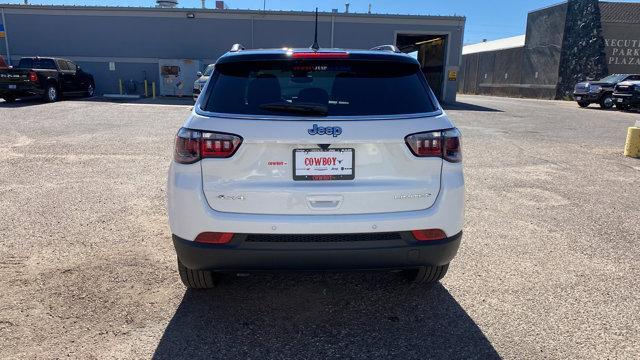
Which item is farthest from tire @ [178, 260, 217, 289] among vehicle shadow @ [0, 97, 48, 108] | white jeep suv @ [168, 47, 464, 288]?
vehicle shadow @ [0, 97, 48, 108]

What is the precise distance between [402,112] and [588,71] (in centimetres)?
3904

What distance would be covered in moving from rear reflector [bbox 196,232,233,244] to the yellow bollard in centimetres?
984

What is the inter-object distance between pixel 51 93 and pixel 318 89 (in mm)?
20581

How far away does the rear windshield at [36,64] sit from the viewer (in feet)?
64.7

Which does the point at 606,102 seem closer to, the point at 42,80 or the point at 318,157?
the point at 42,80

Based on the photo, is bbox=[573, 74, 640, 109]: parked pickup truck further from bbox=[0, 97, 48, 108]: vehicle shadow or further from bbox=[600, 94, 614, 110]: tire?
bbox=[0, 97, 48, 108]: vehicle shadow

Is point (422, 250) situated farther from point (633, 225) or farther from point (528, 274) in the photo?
point (633, 225)

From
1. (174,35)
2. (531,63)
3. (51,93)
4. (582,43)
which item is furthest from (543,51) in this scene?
(51,93)

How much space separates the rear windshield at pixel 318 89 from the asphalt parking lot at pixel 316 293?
1392 millimetres

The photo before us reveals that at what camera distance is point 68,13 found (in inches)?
1033

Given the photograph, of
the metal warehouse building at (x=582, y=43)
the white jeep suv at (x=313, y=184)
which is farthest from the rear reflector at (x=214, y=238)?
the metal warehouse building at (x=582, y=43)

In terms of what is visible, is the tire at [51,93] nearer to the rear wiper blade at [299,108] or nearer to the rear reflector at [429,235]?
the rear wiper blade at [299,108]

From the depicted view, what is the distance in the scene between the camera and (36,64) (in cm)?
1986

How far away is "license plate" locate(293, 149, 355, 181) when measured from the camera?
9.05 ft
